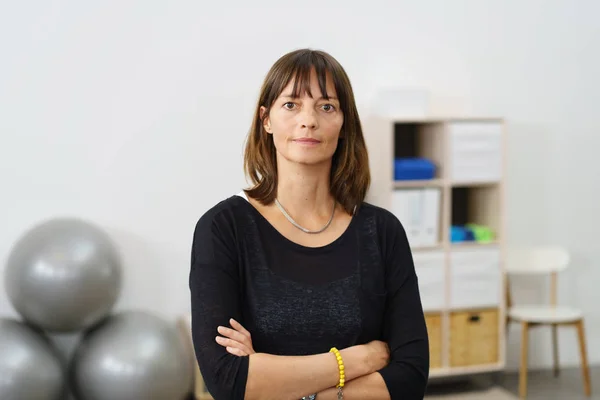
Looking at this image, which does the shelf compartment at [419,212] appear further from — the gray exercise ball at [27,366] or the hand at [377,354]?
the hand at [377,354]

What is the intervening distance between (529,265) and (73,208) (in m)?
2.51

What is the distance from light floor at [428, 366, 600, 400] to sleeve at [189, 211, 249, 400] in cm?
269

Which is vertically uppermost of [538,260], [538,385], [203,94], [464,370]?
[203,94]

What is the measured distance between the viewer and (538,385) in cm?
428

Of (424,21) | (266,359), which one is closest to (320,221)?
(266,359)

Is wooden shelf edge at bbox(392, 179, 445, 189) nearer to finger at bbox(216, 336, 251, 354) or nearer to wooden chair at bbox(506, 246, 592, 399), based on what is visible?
wooden chair at bbox(506, 246, 592, 399)

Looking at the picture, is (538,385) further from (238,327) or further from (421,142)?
(238,327)

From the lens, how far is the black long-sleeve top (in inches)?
65.6

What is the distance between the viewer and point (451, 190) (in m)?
4.38

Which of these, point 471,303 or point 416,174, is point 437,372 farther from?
point 416,174

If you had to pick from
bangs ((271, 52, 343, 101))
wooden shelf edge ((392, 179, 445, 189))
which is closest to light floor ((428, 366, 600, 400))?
wooden shelf edge ((392, 179, 445, 189))

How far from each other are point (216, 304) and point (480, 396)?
9.05ft

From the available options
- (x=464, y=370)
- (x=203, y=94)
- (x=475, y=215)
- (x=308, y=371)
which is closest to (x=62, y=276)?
(x=203, y=94)

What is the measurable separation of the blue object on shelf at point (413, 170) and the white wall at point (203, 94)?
19.8 inches
